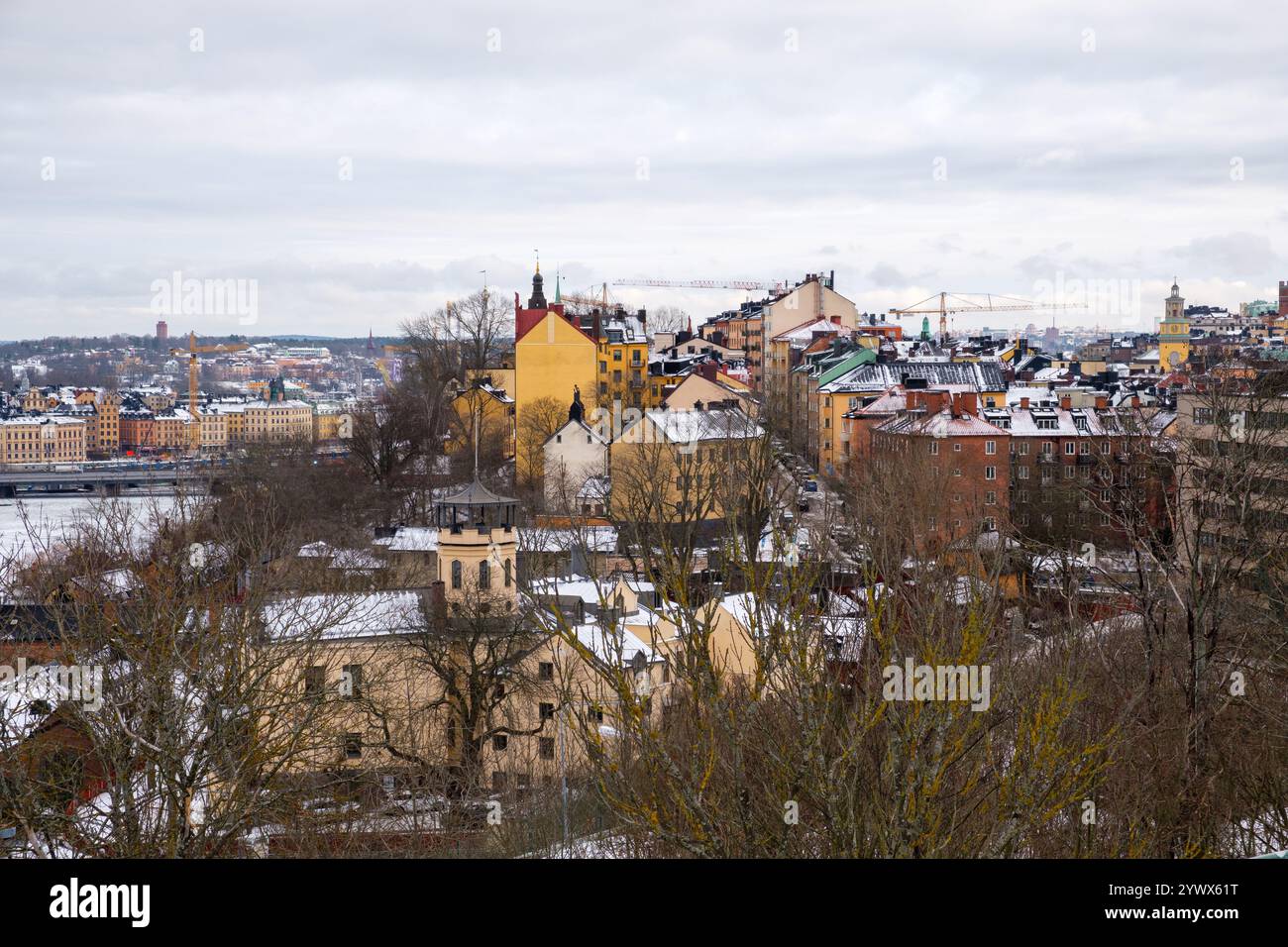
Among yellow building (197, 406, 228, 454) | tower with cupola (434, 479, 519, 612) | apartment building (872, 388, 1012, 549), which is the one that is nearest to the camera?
tower with cupola (434, 479, 519, 612)

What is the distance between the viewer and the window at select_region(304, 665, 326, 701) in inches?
462

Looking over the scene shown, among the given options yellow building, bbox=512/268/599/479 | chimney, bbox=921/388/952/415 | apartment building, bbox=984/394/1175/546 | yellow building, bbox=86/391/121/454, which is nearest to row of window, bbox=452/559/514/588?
apartment building, bbox=984/394/1175/546

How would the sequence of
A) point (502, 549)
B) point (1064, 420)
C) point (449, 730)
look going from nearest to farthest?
point (449, 730) → point (502, 549) → point (1064, 420)

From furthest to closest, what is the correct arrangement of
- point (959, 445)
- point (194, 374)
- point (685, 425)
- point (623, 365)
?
point (194, 374), point (623, 365), point (685, 425), point (959, 445)

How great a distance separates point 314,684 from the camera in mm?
14164

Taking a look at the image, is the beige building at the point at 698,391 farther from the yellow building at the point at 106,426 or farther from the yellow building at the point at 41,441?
the yellow building at the point at 106,426

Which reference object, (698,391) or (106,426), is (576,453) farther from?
(106,426)

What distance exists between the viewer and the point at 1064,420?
39875 mm

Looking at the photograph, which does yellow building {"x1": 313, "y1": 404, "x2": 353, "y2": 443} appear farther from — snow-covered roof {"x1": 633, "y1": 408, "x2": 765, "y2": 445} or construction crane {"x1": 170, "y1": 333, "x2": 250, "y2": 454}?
snow-covered roof {"x1": 633, "y1": 408, "x2": 765, "y2": 445}

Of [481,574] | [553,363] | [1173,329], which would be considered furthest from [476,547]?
[1173,329]

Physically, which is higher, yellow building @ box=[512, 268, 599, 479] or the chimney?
yellow building @ box=[512, 268, 599, 479]

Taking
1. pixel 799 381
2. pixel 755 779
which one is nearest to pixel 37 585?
pixel 755 779

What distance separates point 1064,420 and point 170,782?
1400 inches
